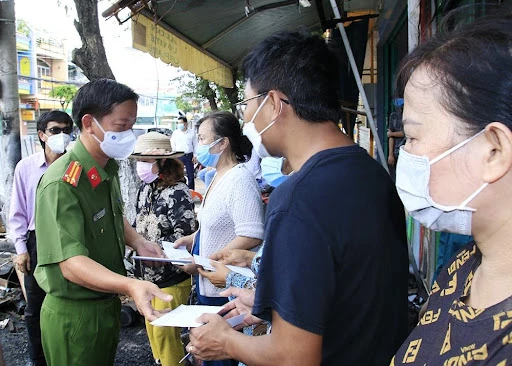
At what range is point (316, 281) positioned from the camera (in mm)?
1173

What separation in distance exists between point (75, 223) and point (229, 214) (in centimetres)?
88

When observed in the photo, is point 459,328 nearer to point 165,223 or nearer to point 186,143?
point 165,223

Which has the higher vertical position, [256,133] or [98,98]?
[98,98]

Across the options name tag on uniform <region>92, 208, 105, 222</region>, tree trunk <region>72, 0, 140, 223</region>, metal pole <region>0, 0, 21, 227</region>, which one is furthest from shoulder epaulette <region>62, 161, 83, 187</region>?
tree trunk <region>72, 0, 140, 223</region>

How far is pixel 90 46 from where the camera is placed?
611cm

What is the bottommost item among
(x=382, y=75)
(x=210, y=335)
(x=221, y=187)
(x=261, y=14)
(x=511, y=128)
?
(x=210, y=335)

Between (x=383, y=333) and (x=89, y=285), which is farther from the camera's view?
(x=89, y=285)

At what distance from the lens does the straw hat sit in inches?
135

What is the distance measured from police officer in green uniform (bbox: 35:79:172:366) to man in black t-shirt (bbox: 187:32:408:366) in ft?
2.41

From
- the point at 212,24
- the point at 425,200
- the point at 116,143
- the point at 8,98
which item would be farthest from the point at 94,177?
the point at 212,24

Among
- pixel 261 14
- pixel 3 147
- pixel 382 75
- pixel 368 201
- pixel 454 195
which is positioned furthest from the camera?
pixel 382 75

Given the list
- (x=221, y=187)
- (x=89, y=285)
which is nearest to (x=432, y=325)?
(x=89, y=285)

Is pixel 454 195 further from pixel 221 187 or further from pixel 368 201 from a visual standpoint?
pixel 221 187

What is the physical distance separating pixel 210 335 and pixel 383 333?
1.78 feet
